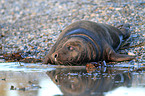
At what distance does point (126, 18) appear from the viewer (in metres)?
12.1

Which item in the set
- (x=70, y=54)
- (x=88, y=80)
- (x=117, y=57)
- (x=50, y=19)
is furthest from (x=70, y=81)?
Answer: (x=50, y=19)

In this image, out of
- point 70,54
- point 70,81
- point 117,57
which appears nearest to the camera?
point 70,81

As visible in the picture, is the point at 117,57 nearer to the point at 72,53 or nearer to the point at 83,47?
the point at 83,47

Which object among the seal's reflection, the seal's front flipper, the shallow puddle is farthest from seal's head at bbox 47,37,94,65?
the seal's front flipper

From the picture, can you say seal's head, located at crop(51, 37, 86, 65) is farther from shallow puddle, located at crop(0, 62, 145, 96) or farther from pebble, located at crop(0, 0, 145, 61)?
pebble, located at crop(0, 0, 145, 61)

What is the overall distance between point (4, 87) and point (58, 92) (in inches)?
35.8

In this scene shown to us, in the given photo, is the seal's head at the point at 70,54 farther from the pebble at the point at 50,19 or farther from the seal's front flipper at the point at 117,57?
the pebble at the point at 50,19

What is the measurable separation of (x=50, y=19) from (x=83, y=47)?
20.0 ft

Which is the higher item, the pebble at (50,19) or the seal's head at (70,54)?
the pebble at (50,19)

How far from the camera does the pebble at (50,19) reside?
1012 centimetres

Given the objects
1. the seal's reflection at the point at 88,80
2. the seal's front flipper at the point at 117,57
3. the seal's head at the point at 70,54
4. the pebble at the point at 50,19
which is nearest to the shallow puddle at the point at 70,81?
the seal's reflection at the point at 88,80

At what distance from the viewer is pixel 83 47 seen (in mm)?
7543

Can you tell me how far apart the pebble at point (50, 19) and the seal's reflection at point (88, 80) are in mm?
2206

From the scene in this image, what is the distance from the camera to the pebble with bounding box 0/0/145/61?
10.1 meters
